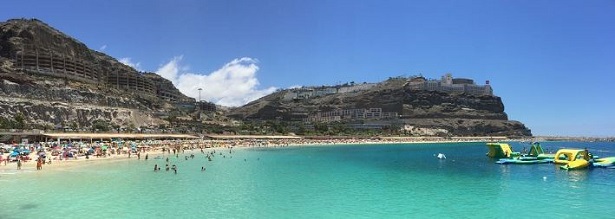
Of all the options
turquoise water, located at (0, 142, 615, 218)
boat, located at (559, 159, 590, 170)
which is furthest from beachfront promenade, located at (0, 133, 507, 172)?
boat, located at (559, 159, 590, 170)

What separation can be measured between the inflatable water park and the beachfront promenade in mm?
42230

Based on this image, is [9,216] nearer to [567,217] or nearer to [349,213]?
[349,213]

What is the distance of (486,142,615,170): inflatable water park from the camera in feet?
139

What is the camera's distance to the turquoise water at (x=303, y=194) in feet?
68.9

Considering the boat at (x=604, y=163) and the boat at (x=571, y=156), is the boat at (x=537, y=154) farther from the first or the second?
the boat at (x=604, y=163)

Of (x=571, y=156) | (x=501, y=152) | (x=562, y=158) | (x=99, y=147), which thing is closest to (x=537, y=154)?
(x=501, y=152)

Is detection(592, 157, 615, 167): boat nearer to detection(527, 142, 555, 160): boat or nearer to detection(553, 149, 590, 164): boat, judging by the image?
detection(553, 149, 590, 164): boat

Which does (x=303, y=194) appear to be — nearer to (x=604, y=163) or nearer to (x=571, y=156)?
(x=571, y=156)

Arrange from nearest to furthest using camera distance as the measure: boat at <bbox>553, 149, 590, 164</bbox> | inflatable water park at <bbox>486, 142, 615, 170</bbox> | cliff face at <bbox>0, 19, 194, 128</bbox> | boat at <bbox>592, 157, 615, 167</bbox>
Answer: inflatable water park at <bbox>486, 142, 615, 170</bbox> → boat at <bbox>592, 157, 615, 167</bbox> → boat at <bbox>553, 149, 590, 164</bbox> → cliff face at <bbox>0, 19, 194, 128</bbox>

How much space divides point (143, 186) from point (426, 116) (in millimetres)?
171757

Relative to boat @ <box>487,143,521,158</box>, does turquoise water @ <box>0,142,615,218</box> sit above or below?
below

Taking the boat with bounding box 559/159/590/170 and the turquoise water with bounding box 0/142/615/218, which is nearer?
the turquoise water with bounding box 0/142/615/218

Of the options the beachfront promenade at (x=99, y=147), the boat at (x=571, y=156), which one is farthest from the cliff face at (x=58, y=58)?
the boat at (x=571, y=156)

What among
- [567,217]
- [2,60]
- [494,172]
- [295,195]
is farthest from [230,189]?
[2,60]
